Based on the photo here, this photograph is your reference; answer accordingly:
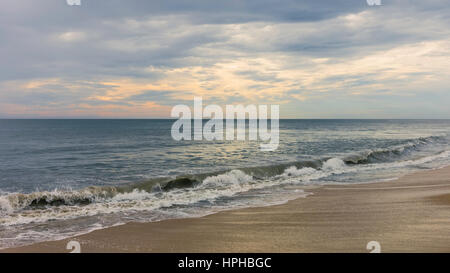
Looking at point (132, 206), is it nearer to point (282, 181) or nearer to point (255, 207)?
point (255, 207)

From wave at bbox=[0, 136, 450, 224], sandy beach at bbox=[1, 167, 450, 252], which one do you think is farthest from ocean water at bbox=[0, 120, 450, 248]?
sandy beach at bbox=[1, 167, 450, 252]

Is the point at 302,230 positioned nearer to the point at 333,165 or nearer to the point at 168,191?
the point at 168,191

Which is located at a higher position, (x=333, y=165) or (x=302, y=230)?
(x=302, y=230)

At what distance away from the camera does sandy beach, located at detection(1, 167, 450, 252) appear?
5.53 metres

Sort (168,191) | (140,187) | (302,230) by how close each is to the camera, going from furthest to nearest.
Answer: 1. (140,187)
2. (168,191)
3. (302,230)

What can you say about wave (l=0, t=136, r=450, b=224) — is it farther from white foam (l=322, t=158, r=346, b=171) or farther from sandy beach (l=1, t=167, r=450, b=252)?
sandy beach (l=1, t=167, r=450, b=252)

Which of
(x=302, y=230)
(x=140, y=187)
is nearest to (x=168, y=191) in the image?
(x=140, y=187)

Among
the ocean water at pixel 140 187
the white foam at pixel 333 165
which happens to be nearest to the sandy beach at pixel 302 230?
the ocean water at pixel 140 187

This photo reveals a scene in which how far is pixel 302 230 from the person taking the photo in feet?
21.0

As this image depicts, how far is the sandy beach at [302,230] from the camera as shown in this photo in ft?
18.1

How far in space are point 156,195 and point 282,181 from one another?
19.6 ft

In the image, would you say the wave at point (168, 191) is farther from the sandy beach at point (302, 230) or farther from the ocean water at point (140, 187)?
the sandy beach at point (302, 230)
